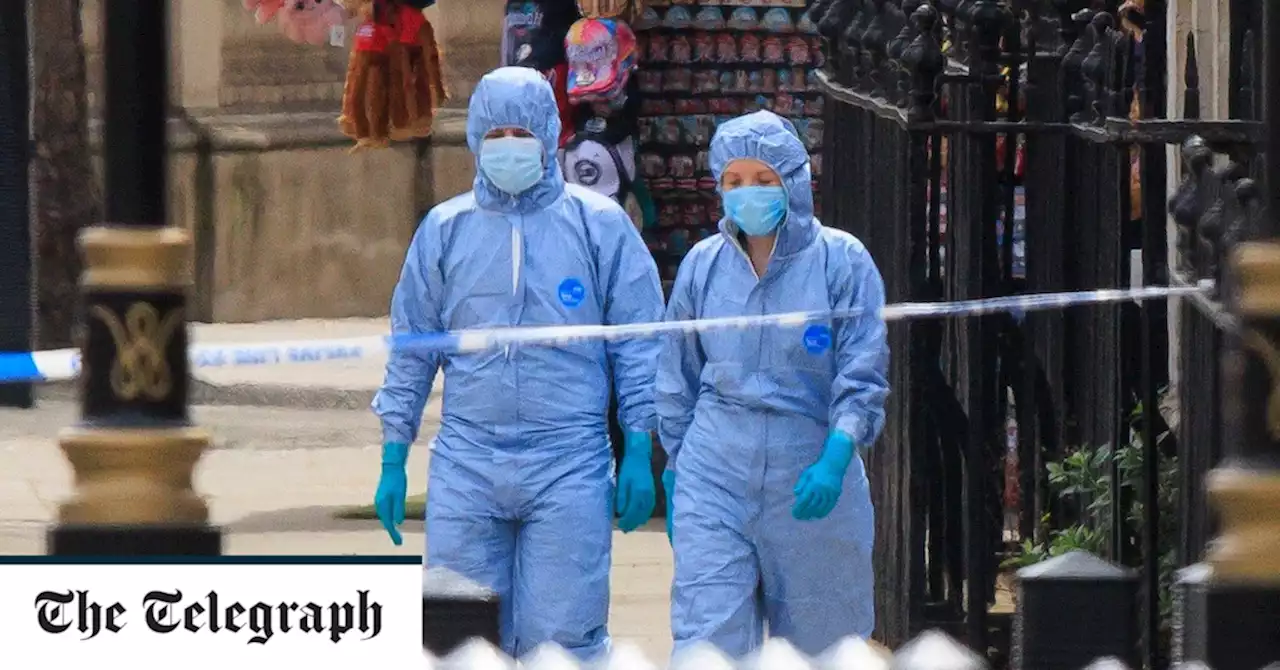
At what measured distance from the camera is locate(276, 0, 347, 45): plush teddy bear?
61.9 ft

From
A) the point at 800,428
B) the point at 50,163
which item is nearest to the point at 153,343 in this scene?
the point at 800,428

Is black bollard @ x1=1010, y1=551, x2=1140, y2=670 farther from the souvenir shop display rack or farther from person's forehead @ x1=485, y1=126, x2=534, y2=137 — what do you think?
the souvenir shop display rack

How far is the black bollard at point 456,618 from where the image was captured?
200 inches

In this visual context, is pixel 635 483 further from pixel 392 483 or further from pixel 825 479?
pixel 825 479

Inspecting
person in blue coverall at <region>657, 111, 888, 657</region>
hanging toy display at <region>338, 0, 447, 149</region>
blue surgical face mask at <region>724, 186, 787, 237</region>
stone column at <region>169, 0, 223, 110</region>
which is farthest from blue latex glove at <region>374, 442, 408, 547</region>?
stone column at <region>169, 0, 223, 110</region>

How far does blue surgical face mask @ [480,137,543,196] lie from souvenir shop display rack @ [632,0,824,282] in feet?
12.6

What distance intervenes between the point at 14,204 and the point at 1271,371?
1090cm

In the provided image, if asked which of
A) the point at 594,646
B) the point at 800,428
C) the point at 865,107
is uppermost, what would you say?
the point at 865,107

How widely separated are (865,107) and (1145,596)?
2459 millimetres

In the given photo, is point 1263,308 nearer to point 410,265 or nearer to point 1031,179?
point 410,265

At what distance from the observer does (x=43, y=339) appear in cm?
1700

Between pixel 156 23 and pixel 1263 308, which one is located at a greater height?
pixel 156 23

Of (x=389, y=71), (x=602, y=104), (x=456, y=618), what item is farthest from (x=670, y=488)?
(x=389, y=71)

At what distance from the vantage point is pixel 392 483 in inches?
311
